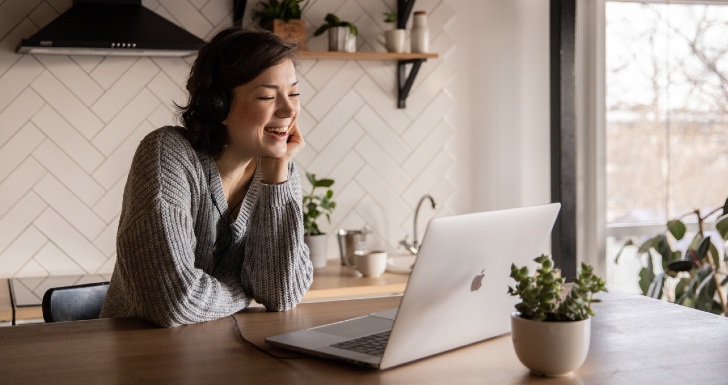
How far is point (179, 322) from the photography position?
5.40 feet

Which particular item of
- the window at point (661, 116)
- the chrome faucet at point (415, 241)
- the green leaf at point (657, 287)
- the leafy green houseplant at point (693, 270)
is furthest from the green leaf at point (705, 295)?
the chrome faucet at point (415, 241)

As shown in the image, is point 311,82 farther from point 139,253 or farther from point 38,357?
point 38,357

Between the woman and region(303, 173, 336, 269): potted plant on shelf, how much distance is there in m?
1.05

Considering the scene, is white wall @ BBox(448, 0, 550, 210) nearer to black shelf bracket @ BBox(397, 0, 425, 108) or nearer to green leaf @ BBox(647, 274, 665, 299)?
black shelf bracket @ BBox(397, 0, 425, 108)

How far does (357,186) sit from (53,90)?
48.0 inches

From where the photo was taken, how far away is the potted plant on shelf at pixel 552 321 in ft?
4.11

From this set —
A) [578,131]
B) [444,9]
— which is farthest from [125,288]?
[578,131]

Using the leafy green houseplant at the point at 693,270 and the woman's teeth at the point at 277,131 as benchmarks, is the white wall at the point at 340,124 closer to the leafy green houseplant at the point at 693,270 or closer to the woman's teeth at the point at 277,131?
the leafy green houseplant at the point at 693,270

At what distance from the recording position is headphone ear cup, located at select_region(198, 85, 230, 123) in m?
2.00

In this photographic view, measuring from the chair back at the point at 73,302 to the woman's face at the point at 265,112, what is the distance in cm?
53

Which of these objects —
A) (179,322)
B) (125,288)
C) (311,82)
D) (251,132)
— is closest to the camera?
(179,322)

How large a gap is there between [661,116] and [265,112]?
2374 millimetres

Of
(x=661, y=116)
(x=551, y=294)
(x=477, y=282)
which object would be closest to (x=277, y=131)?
(x=477, y=282)

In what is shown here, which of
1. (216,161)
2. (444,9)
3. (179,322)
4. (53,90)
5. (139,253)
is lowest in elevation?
(179,322)
